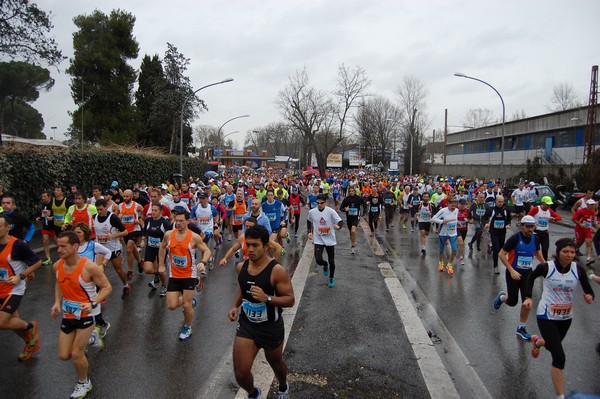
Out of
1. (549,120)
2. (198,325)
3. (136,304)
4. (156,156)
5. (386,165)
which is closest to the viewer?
(198,325)

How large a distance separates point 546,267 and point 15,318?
232 inches

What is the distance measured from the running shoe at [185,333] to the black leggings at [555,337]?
4.15 meters

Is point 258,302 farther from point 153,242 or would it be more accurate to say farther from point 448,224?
point 448,224

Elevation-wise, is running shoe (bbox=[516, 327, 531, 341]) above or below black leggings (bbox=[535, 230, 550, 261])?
below

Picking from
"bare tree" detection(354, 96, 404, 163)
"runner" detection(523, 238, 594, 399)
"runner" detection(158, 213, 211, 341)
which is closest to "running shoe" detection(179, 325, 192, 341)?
"runner" detection(158, 213, 211, 341)

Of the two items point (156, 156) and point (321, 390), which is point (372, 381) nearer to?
point (321, 390)

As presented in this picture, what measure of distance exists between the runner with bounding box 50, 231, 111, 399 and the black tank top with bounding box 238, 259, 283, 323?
1.61 meters

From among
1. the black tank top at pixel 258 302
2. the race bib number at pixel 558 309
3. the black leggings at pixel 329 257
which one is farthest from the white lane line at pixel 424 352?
the black tank top at pixel 258 302

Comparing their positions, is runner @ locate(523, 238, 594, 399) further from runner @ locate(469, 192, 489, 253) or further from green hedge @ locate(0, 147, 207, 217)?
green hedge @ locate(0, 147, 207, 217)

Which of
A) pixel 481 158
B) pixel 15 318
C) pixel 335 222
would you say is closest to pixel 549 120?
pixel 481 158

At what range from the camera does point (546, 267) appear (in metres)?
4.51

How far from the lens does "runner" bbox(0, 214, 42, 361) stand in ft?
15.5

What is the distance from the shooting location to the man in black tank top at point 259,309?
362cm

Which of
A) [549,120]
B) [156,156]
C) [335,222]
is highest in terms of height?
[549,120]
